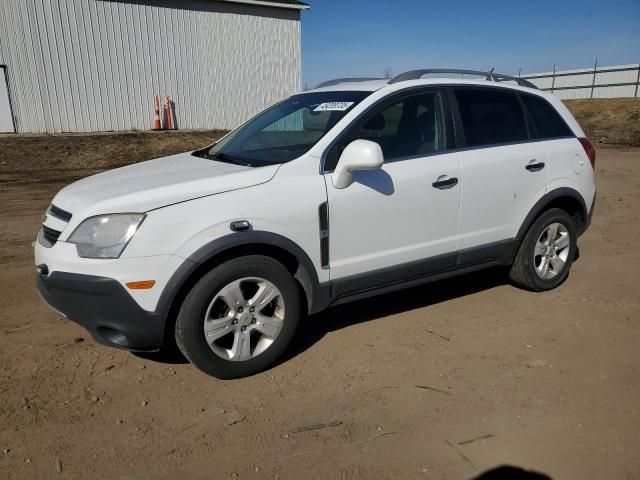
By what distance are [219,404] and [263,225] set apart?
107cm

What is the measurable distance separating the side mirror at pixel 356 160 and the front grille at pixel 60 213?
1605 mm

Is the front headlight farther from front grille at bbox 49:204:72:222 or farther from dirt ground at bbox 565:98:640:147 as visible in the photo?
dirt ground at bbox 565:98:640:147

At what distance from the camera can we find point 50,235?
3236mm

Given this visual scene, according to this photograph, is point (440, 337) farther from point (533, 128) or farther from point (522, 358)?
point (533, 128)

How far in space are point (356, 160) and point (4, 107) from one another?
15551 mm

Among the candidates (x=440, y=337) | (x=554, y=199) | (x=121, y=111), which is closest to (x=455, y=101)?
(x=554, y=199)

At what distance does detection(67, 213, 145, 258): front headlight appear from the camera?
2908mm

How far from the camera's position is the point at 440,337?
3.91m

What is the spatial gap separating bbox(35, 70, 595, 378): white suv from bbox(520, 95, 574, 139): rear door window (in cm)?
1

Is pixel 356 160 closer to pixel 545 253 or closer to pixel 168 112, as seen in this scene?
pixel 545 253

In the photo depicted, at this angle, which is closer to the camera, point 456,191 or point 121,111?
point 456,191

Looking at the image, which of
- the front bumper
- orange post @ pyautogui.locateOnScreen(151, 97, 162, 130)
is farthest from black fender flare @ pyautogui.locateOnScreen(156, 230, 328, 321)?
orange post @ pyautogui.locateOnScreen(151, 97, 162, 130)

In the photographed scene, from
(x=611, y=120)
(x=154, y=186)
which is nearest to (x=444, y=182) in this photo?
(x=154, y=186)

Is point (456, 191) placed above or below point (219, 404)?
above
